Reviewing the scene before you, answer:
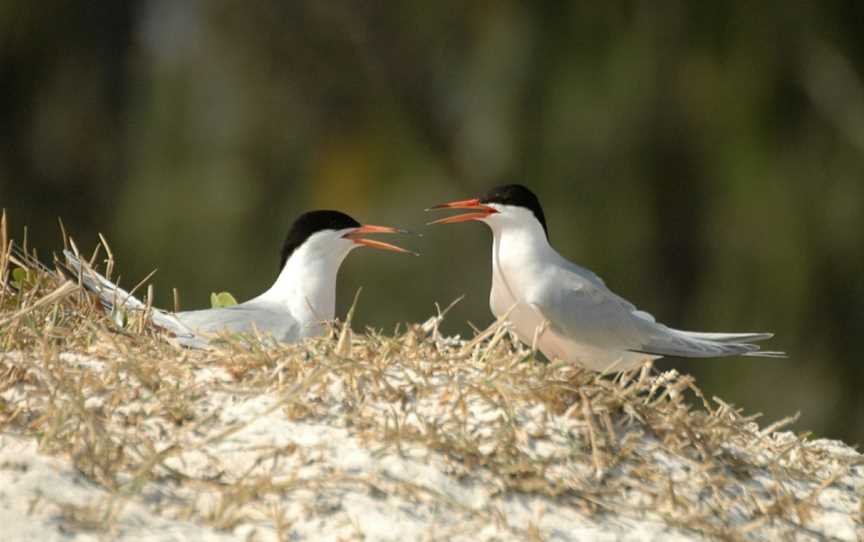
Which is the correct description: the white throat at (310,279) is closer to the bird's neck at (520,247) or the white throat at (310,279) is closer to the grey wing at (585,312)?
the bird's neck at (520,247)

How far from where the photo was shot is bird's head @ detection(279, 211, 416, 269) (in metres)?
4.25

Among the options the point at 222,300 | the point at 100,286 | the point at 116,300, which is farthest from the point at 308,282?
the point at 116,300

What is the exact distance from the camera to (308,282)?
4164 millimetres

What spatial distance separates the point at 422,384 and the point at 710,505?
604 mm

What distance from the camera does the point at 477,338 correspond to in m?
3.03

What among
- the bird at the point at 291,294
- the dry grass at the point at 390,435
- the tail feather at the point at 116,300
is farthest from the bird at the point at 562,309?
the tail feather at the point at 116,300

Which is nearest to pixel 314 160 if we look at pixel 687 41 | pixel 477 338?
pixel 687 41

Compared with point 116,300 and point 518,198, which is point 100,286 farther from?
point 518,198

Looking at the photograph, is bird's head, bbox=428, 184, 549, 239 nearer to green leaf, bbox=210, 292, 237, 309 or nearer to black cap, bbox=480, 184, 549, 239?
black cap, bbox=480, 184, 549, 239

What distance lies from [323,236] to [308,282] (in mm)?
192

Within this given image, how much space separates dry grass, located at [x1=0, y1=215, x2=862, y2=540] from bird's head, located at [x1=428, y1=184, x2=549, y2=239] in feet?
3.25

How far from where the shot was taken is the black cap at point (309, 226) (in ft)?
14.1

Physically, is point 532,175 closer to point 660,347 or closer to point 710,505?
point 660,347

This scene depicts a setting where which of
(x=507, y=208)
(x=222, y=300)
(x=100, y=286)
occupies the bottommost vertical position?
(x=222, y=300)
